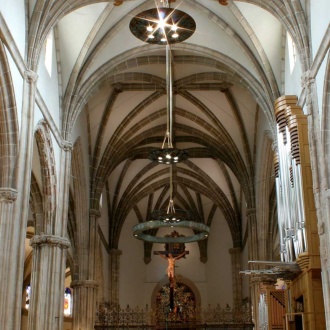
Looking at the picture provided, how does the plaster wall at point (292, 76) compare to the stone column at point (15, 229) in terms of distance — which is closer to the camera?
the stone column at point (15, 229)

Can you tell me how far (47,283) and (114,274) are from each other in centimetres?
1474

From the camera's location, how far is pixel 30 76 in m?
13.7

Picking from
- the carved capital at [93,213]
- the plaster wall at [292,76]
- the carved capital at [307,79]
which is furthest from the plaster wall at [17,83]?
the carved capital at [93,213]

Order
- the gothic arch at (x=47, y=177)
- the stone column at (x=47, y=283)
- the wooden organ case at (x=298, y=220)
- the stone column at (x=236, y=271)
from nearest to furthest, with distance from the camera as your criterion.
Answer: the wooden organ case at (x=298, y=220) < the stone column at (x=47, y=283) < the gothic arch at (x=47, y=177) < the stone column at (x=236, y=271)

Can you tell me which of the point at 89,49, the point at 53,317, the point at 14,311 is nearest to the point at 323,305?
the point at 14,311

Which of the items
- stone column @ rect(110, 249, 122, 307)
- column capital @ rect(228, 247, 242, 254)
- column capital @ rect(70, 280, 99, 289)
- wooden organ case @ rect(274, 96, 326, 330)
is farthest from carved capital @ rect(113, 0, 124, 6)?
column capital @ rect(228, 247, 242, 254)

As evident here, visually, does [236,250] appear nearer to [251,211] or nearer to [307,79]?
[251,211]

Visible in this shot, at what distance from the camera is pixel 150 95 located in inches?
910

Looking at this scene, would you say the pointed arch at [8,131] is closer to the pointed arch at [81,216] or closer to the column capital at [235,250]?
the pointed arch at [81,216]

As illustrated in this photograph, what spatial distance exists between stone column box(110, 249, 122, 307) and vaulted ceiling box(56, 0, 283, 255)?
0.66 m

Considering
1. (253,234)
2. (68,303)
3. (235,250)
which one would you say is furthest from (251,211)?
(68,303)

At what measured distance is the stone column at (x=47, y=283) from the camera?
51.7 ft

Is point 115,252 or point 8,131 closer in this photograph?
point 8,131

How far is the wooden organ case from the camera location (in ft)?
39.6
